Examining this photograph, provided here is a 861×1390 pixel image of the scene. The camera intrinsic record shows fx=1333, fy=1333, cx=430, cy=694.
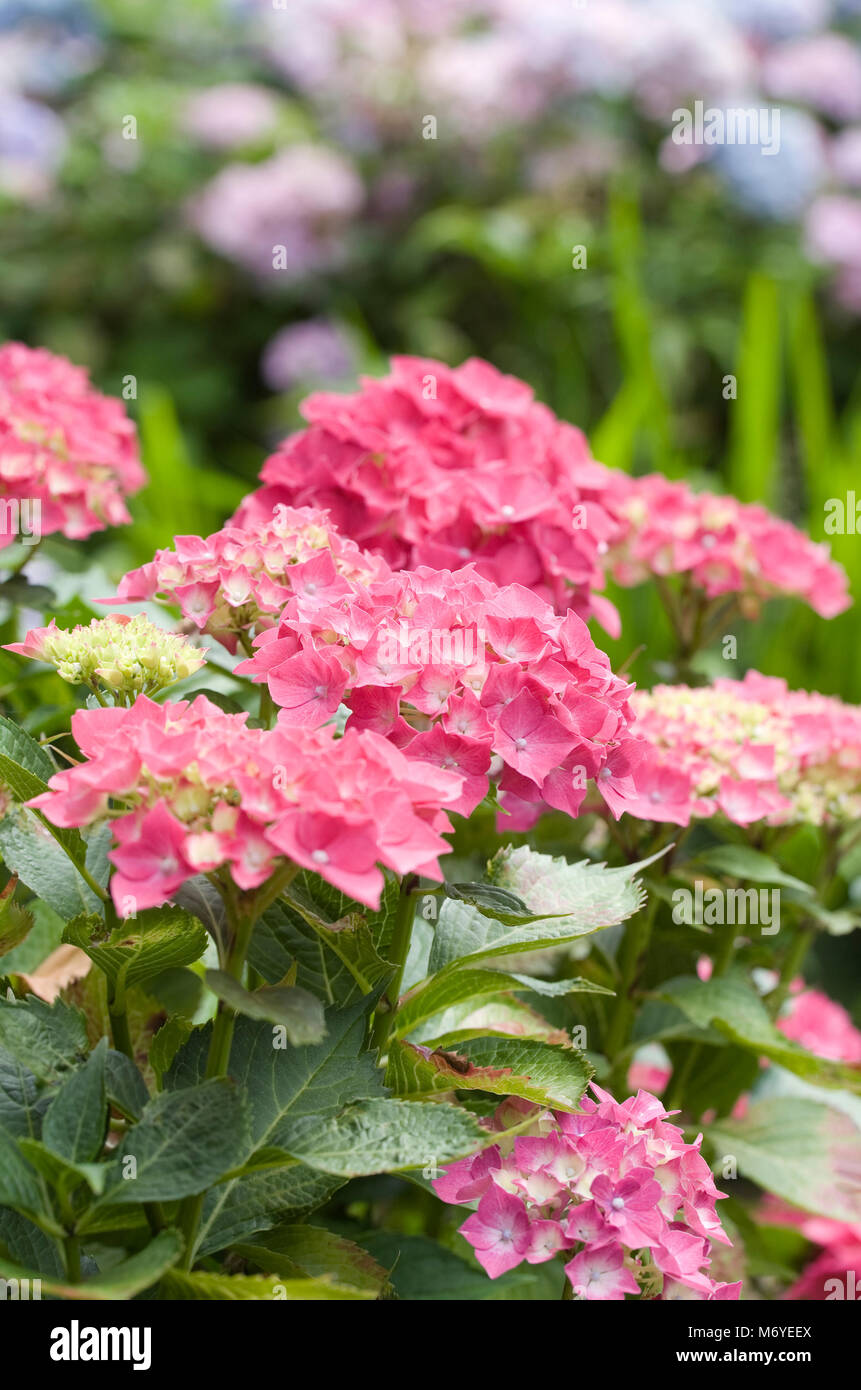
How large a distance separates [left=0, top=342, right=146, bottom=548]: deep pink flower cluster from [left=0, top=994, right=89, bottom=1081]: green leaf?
0.40m

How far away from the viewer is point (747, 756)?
3.01 feet

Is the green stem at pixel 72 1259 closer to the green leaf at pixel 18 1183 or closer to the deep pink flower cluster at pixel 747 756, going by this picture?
the green leaf at pixel 18 1183

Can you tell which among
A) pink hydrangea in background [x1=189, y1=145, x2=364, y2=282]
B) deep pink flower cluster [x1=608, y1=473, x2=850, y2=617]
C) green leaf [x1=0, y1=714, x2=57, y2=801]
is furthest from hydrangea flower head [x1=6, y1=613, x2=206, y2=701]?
pink hydrangea in background [x1=189, y1=145, x2=364, y2=282]

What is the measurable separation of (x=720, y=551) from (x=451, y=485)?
0.91 ft

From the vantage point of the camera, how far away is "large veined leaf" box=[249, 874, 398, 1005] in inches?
27.1

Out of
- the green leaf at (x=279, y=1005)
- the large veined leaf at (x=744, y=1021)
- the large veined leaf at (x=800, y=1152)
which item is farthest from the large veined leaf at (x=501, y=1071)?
the large veined leaf at (x=800, y=1152)

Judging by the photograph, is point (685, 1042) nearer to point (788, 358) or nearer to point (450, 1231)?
point (450, 1231)

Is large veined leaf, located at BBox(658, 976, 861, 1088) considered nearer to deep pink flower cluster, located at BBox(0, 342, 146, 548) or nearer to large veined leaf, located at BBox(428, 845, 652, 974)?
large veined leaf, located at BBox(428, 845, 652, 974)

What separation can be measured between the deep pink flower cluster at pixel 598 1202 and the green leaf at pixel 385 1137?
3.7 inches

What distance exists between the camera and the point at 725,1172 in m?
0.99

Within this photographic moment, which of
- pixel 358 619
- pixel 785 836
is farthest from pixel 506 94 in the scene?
pixel 358 619

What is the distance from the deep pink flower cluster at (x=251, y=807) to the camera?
1.79 ft

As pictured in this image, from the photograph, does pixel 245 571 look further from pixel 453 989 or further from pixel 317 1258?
pixel 317 1258

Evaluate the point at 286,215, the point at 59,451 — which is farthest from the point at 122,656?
the point at 286,215
